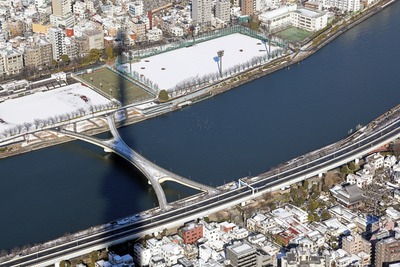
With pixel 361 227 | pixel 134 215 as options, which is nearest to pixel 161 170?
pixel 134 215

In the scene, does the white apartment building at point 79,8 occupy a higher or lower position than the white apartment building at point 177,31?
higher

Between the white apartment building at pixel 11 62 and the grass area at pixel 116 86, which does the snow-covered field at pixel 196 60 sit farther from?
the white apartment building at pixel 11 62

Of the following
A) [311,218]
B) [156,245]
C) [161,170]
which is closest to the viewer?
[156,245]

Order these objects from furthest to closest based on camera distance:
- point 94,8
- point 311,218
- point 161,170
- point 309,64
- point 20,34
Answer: point 94,8
point 20,34
point 309,64
point 161,170
point 311,218

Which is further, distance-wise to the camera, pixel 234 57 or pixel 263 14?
pixel 263 14

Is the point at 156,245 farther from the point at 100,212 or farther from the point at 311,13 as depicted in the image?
the point at 311,13

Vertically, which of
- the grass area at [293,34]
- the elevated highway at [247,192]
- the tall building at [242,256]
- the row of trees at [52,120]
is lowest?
the grass area at [293,34]

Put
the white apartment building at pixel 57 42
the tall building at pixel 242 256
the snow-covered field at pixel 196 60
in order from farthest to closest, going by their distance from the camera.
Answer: the white apartment building at pixel 57 42 < the snow-covered field at pixel 196 60 < the tall building at pixel 242 256

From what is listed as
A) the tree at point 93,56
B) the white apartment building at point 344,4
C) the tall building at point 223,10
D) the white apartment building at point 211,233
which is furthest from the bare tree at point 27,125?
the white apartment building at point 344,4

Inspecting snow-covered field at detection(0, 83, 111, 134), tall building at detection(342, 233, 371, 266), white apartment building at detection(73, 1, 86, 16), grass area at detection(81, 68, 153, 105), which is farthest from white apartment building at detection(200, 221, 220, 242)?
white apartment building at detection(73, 1, 86, 16)
